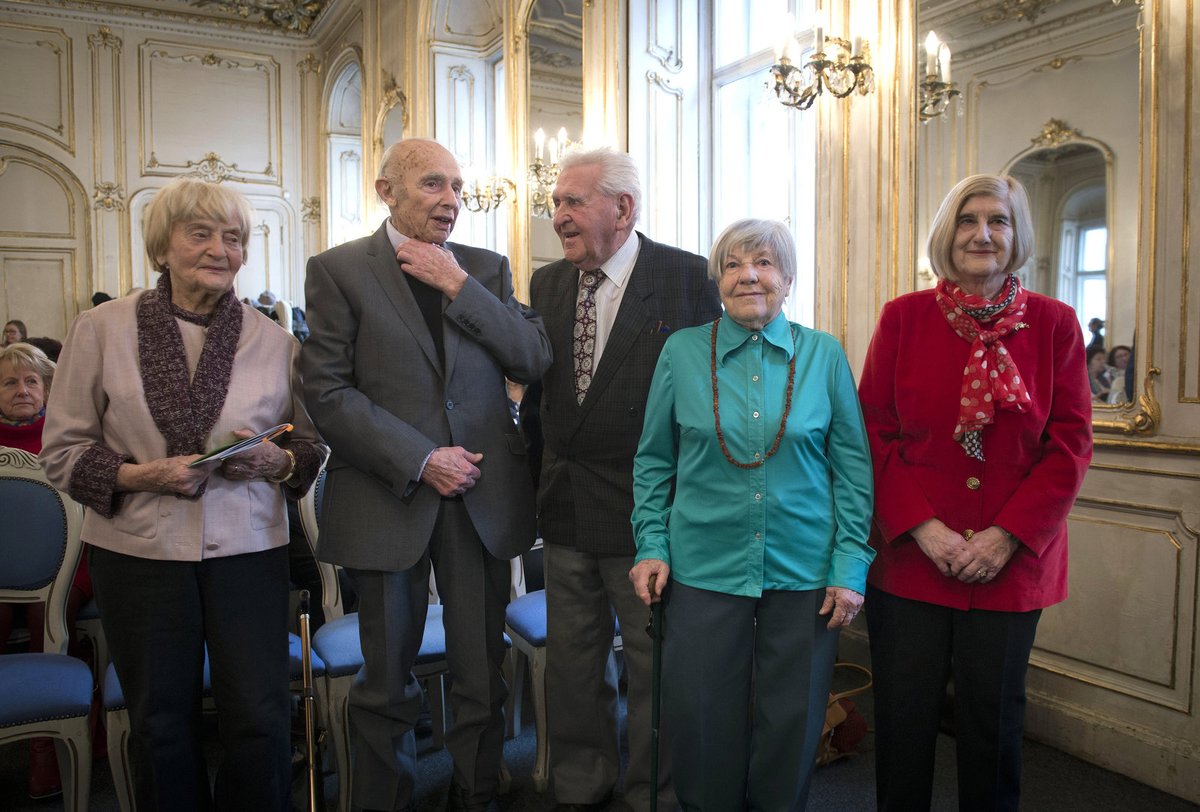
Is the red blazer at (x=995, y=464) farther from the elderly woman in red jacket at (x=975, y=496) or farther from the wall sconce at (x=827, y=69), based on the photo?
the wall sconce at (x=827, y=69)

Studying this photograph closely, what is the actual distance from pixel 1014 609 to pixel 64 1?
448 inches

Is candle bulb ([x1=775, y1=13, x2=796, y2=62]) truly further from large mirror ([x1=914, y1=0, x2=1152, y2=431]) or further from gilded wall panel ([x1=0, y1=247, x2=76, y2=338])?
gilded wall panel ([x1=0, y1=247, x2=76, y2=338])

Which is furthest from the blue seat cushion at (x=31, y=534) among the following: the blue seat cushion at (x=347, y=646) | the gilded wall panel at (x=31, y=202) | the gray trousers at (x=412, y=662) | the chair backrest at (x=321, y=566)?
the gilded wall panel at (x=31, y=202)

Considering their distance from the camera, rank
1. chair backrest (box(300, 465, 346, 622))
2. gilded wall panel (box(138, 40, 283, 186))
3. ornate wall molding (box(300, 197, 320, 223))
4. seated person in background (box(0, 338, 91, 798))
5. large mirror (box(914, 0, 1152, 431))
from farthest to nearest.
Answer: ornate wall molding (box(300, 197, 320, 223)) → gilded wall panel (box(138, 40, 283, 186)) → seated person in background (box(0, 338, 91, 798)) → chair backrest (box(300, 465, 346, 622)) → large mirror (box(914, 0, 1152, 431))

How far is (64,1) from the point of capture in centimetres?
963

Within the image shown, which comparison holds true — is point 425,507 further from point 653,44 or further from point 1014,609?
point 653,44

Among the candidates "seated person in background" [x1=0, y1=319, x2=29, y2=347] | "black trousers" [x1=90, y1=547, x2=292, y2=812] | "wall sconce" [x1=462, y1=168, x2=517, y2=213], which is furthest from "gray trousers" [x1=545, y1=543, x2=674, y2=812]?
"seated person in background" [x1=0, y1=319, x2=29, y2=347]

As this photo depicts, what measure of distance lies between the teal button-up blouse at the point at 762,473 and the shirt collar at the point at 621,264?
1.11ft

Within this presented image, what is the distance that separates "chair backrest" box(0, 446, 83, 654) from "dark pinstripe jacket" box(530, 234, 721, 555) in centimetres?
135

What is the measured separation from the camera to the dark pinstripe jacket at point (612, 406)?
6.66ft

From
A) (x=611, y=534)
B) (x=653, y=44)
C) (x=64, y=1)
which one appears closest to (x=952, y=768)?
(x=611, y=534)

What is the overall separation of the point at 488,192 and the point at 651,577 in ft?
15.7

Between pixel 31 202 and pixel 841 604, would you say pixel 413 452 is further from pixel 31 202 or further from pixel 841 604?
pixel 31 202

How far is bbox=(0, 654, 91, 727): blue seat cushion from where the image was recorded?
2033mm
